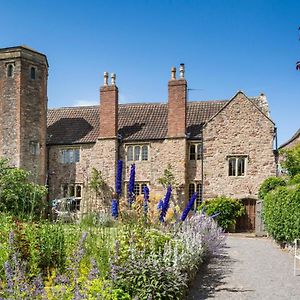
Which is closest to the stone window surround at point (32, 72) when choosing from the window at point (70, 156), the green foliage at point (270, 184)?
the window at point (70, 156)

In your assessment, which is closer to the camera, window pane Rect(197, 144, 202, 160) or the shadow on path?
the shadow on path

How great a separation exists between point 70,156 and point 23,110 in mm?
4364

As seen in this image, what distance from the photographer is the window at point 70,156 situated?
1123 inches

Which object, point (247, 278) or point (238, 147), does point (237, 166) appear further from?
point (247, 278)

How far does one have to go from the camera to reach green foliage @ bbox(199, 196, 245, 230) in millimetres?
22672

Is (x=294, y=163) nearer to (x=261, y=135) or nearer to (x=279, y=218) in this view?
(x=261, y=135)

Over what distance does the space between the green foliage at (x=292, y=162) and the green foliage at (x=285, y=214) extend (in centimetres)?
777

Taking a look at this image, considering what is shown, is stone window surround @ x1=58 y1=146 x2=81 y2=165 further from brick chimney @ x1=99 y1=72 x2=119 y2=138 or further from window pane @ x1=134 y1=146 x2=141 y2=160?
window pane @ x1=134 y1=146 x2=141 y2=160

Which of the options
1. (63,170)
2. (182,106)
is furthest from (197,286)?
(63,170)

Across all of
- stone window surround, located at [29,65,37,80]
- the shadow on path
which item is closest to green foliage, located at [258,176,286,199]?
the shadow on path

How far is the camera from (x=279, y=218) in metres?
14.9

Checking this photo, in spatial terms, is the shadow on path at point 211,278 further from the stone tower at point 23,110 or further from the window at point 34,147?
the window at point 34,147

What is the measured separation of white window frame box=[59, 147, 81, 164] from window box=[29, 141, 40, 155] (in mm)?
1746

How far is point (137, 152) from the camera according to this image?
90.2 feet
